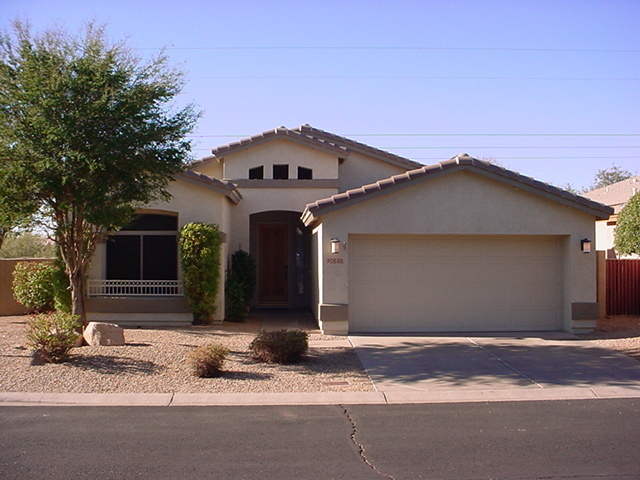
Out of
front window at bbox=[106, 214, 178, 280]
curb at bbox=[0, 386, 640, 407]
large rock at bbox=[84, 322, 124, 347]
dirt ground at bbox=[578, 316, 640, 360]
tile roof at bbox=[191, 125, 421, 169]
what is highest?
Result: tile roof at bbox=[191, 125, 421, 169]

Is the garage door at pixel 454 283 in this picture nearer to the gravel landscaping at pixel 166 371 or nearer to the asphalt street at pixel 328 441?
the gravel landscaping at pixel 166 371

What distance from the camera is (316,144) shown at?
1822cm

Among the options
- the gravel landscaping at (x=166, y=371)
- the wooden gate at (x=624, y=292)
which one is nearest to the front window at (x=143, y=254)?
the gravel landscaping at (x=166, y=371)

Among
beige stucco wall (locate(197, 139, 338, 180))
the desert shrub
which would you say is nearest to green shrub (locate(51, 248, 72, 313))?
the desert shrub

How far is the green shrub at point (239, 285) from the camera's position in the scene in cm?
1595

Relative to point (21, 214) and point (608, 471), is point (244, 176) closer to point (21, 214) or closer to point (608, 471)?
point (21, 214)

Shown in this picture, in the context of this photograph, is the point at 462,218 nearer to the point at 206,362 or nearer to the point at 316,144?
the point at 316,144

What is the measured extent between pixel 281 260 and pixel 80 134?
1013 cm

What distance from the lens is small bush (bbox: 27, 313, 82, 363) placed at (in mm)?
10250

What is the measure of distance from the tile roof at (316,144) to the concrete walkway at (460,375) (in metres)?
6.80

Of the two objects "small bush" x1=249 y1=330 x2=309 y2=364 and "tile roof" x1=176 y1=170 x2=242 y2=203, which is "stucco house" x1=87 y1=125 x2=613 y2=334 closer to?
"tile roof" x1=176 y1=170 x2=242 y2=203

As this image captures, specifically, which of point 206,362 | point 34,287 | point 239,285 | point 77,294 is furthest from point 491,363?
point 34,287

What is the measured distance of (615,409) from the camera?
8.27 metres

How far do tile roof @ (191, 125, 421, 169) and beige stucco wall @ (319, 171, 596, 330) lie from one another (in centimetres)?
494
